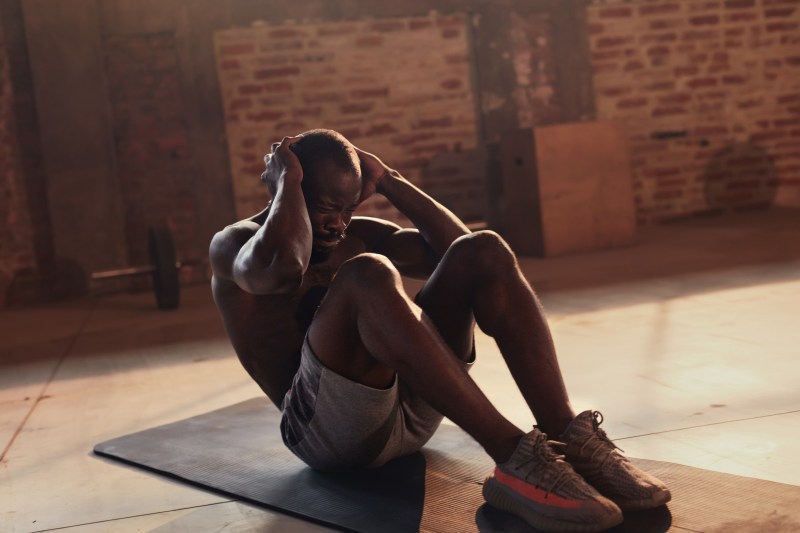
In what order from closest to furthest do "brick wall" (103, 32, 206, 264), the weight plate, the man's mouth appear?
the man's mouth < the weight plate < "brick wall" (103, 32, 206, 264)

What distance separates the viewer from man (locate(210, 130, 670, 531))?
2186mm

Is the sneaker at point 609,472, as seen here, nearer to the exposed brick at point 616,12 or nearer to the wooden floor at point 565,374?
the wooden floor at point 565,374

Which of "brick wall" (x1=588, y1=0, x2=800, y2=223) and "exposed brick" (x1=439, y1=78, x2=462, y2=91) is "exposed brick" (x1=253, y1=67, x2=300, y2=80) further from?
"brick wall" (x1=588, y1=0, x2=800, y2=223)

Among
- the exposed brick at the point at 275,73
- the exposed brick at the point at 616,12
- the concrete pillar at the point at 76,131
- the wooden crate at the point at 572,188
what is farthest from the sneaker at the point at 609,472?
the exposed brick at the point at 616,12

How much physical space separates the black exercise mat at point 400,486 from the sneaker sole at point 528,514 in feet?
0.11

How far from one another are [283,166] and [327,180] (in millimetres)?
122

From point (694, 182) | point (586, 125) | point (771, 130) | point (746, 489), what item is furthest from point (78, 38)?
point (746, 489)

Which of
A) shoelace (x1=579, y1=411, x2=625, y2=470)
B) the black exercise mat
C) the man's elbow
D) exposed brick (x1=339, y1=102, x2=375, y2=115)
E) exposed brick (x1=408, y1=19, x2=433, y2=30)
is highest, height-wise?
exposed brick (x1=408, y1=19, x2=433, y2=30)

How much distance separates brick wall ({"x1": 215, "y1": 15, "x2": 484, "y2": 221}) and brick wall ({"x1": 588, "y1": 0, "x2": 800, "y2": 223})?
4.36 feet

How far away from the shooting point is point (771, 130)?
29.3 ft

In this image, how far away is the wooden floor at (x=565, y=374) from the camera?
8.63 feet

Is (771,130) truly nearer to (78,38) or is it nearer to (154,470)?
(78,38)

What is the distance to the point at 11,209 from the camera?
7.58 m

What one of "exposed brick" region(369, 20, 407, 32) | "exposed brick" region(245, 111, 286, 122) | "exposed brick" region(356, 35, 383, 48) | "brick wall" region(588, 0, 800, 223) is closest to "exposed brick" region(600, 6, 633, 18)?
"brick wall" region(588, 0, 800, 223)
